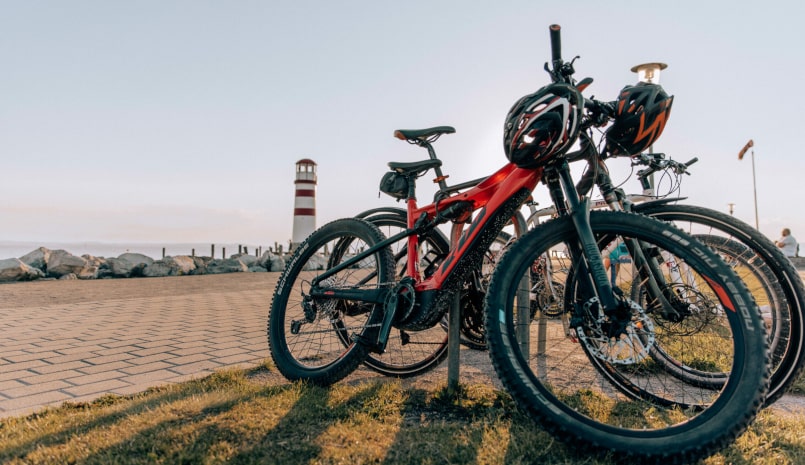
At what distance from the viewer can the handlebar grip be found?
92.0 inches

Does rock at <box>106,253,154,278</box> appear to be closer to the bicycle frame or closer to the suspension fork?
the bicycle frame

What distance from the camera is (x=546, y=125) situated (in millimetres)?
2111

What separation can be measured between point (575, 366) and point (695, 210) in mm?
1367

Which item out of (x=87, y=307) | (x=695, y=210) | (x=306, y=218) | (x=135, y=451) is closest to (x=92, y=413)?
(x=135, y=451)

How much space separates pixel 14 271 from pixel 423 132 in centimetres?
1269

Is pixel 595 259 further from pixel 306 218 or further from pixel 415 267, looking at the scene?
pixel 306 218

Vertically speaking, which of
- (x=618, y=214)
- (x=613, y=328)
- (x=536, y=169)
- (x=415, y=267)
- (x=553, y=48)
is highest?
(x=553, y=48)

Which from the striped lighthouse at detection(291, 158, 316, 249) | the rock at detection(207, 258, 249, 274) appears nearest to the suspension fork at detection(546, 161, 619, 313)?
the rock at detection(207, 258, 249, 274)

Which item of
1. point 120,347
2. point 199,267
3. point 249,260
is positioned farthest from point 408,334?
point 249,260

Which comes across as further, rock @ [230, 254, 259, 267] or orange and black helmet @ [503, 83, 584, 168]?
rock @ [230, 254, 259, 267]

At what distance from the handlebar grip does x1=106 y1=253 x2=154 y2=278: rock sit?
14.7 metres

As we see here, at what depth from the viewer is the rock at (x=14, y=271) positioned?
11.8m

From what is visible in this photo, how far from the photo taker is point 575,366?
3422 millimetres

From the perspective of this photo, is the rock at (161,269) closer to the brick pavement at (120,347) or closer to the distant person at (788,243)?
the brick pavement at (120,347)
